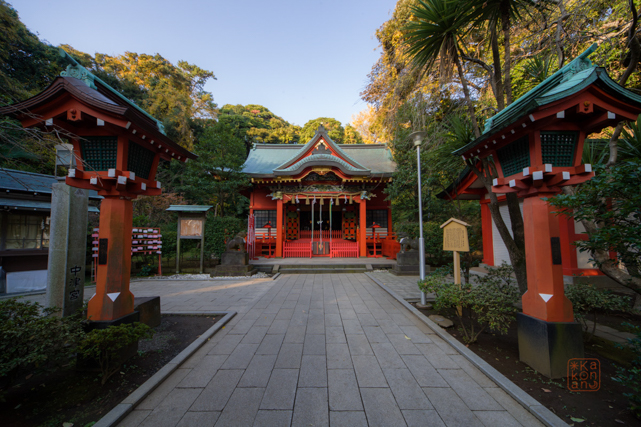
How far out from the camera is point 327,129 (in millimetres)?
31250

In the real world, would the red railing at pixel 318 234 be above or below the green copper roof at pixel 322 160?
below

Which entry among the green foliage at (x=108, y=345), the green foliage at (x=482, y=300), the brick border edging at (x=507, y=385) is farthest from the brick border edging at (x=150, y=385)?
the green foliage at (x=482, y=300)

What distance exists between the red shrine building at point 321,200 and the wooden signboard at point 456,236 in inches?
235

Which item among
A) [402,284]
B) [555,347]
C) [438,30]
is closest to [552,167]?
[555,347]

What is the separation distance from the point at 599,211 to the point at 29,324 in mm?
6073

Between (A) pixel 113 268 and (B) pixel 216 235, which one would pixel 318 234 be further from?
(A) pixel 113 268

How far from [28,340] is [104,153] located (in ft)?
7.69

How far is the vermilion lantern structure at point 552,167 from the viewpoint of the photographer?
9.21 ft

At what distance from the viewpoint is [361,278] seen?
8625mm

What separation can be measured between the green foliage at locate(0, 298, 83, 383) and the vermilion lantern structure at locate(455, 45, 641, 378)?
17.3 feet

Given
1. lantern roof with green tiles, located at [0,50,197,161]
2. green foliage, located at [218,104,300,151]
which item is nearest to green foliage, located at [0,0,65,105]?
green foliage, located at [218,104,300,151]

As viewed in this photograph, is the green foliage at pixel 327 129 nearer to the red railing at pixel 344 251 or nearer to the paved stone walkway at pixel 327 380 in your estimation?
the red railing at pixel 344 251

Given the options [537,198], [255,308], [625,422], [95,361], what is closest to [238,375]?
[95,361]

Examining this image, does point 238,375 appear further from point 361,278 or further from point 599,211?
point 361,278
